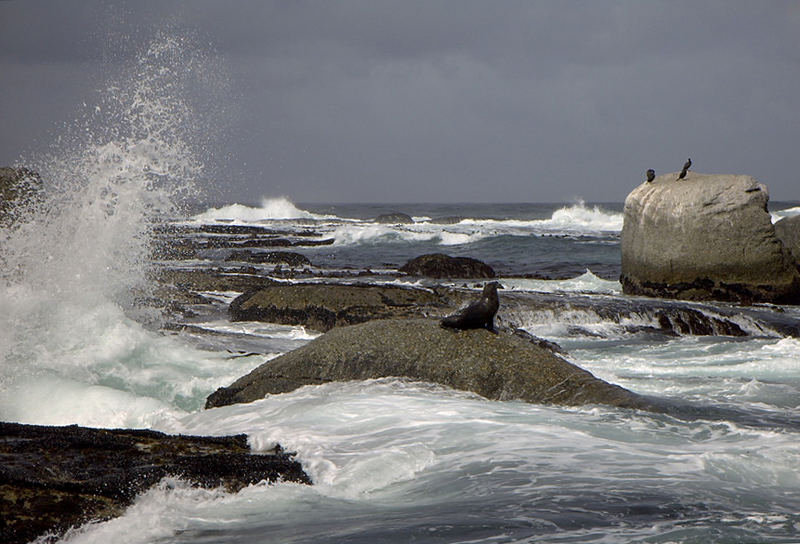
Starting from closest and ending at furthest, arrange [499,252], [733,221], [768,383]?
[768,383] < [733,221] < [499,252]

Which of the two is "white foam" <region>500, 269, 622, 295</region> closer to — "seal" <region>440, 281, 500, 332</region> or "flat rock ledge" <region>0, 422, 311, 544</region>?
"seal" <region>440, 281, 500, 332</region>

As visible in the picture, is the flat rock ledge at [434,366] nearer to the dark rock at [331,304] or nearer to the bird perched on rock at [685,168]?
the dark rock at [331,304]

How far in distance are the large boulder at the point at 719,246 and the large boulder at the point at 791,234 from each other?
1.75 meters

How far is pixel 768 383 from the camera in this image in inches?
364

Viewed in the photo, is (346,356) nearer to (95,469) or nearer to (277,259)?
(95,469)

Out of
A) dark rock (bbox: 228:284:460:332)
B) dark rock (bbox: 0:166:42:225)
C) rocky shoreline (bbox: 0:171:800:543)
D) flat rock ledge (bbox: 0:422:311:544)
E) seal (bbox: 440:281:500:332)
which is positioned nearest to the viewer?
flat rock ledge (bbox: 0:422:311:544)

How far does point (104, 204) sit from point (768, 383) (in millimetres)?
9965

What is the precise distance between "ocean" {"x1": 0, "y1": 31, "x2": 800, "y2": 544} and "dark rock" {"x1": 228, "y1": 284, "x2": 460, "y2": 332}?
14.0 inches

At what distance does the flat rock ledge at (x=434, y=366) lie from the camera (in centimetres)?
734

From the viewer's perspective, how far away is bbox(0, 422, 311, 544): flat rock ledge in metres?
4.17

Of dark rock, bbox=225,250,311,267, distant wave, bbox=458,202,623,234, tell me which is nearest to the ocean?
dark rock, bbox=225,250,311,267

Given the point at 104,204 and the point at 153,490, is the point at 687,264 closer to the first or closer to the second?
the point at 104,204

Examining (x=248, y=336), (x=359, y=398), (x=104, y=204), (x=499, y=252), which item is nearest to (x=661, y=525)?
(x=359, y=398)

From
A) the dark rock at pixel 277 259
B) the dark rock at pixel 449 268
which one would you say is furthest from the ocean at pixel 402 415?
the dark rock at pixel 277 259
